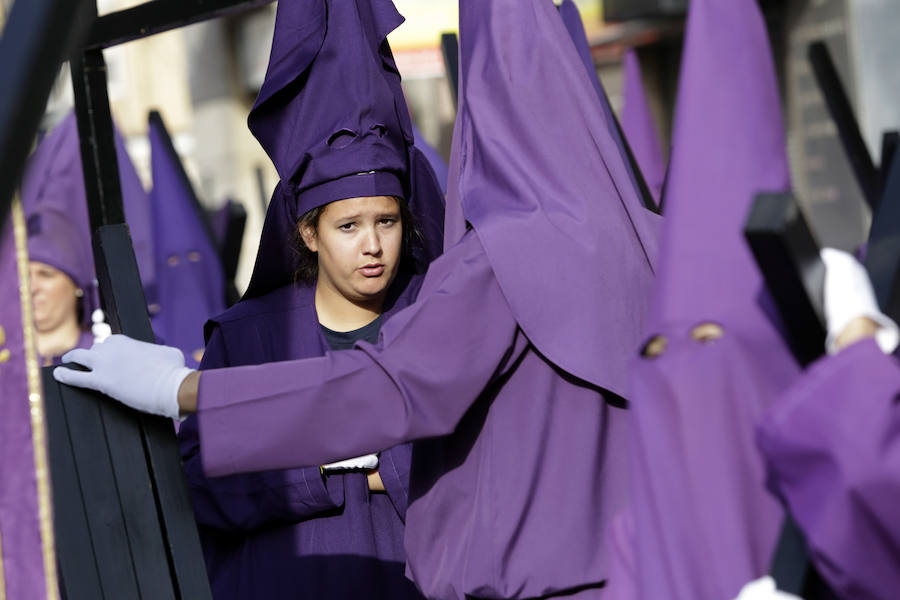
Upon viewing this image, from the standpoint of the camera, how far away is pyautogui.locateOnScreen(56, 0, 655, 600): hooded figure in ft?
7.69

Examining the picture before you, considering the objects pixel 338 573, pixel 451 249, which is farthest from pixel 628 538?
pixel 338 573

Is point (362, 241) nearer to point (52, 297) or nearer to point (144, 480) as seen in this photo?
point (144, 480)

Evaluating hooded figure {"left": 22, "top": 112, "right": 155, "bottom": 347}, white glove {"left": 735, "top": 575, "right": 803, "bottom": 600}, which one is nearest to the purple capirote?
white glove {"left": 735, "top": 575, "right": 803, "bottom": 600}

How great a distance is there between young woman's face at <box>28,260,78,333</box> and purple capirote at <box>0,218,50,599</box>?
3023 mm

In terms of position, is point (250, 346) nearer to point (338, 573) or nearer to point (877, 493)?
point (338, 573)

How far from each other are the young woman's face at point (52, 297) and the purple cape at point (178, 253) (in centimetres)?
37

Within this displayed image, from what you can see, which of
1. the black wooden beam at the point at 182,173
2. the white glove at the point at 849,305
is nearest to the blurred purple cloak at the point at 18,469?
the white glove at the point at 849,305

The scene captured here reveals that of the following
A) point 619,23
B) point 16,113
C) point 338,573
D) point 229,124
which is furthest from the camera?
point 229,124

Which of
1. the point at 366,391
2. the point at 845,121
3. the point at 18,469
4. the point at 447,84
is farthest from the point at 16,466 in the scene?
the point at 447,84

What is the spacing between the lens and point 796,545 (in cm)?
171

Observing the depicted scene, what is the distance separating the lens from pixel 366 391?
2324mm

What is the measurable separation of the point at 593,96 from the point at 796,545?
46.9 inches

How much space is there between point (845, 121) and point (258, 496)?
7.72ft

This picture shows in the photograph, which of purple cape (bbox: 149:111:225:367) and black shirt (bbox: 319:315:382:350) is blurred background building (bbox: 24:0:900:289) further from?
black shirt (bbox: 319:315:382:350)
